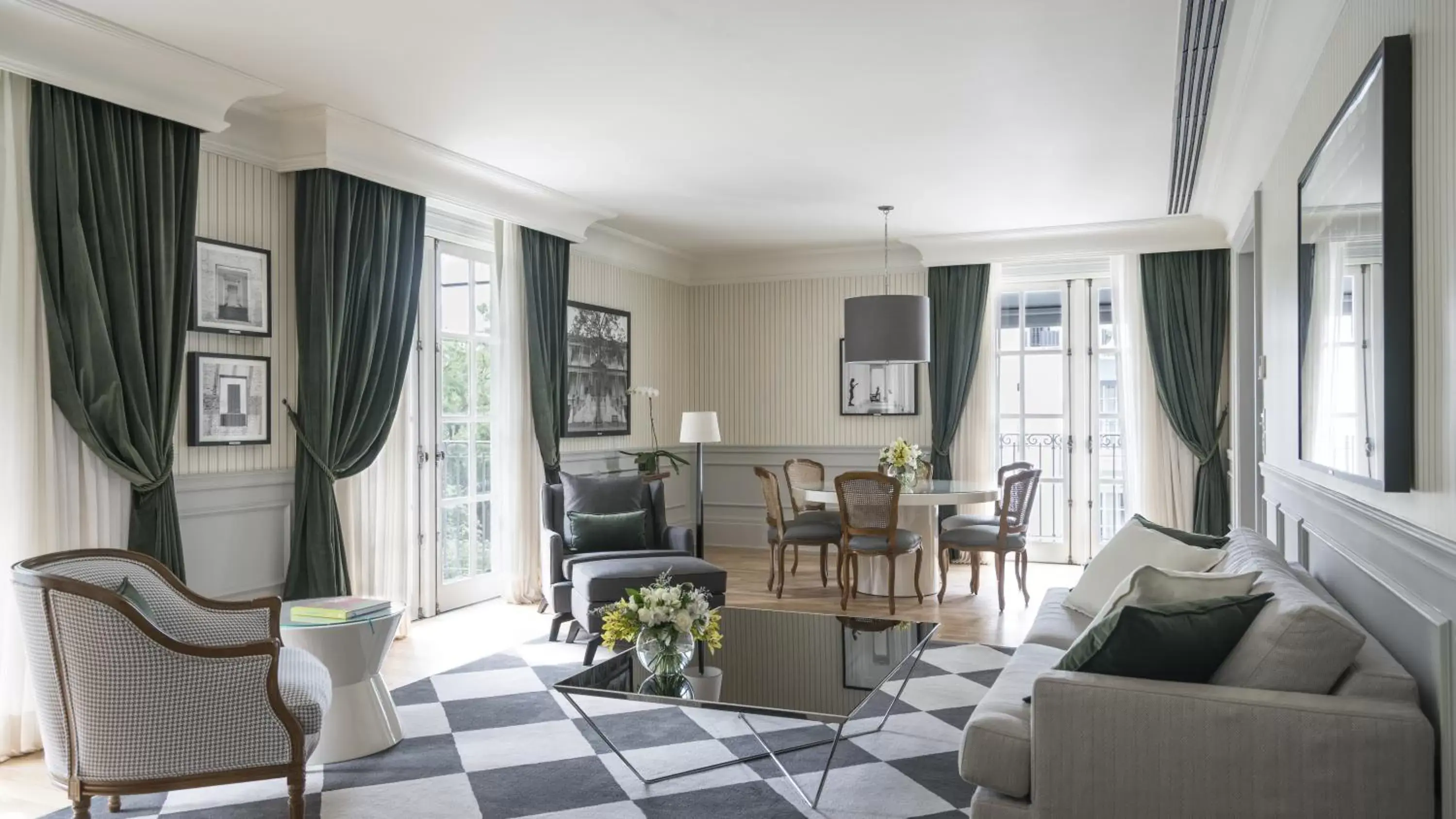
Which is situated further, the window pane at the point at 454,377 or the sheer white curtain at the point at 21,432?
the window pane at the point at 454,377

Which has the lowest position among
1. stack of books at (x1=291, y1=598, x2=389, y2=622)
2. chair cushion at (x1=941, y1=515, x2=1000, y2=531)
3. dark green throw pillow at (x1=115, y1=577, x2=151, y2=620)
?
chair cushion at (x1=941, y1=515, x2=1000, y2=531)

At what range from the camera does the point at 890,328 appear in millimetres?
6410

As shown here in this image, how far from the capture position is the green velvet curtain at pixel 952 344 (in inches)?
319

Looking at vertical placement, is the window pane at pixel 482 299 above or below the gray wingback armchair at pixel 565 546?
above

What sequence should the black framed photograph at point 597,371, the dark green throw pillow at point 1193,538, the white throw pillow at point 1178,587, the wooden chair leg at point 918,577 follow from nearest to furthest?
the white throw pillow at point 1178,587 < the dark green throw pillow at point 1193,538 < the wooden chair leg at point 918,577 < the black framed photograph at point 597,371

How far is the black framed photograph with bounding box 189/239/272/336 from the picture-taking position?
14.4ft

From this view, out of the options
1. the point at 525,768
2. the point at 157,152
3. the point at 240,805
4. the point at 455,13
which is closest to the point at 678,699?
the point at 525,768

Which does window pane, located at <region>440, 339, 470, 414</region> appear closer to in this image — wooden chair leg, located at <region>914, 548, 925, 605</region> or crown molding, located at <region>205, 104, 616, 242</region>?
crown molding, located at <region>205, 104, 616, 242</region>

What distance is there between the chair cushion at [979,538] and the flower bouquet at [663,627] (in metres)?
3.47

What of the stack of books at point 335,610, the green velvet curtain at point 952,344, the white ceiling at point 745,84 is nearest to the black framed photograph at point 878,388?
the green velvet curtain at point 952,344

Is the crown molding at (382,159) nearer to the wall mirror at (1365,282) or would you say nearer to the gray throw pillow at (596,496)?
the gray throw pillow at (596,496)

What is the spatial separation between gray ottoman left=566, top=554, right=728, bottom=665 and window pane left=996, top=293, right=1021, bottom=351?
4.09 metres

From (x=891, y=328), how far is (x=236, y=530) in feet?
13.3

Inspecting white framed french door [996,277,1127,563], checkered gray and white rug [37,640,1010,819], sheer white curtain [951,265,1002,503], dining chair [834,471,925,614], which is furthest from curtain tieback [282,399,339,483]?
white framed french door [996,277,1127,563]
